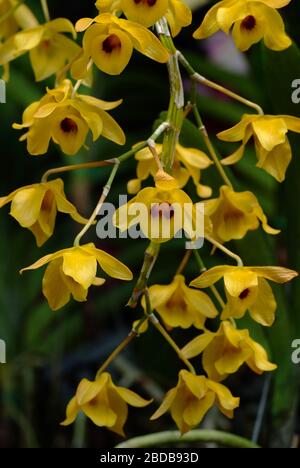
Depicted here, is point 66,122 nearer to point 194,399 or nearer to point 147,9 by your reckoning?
point 147,9

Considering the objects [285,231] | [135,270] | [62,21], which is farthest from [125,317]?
[62,21]

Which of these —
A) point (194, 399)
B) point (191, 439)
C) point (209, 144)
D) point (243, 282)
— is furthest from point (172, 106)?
point (191, 439)

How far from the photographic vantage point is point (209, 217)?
0.82 metres

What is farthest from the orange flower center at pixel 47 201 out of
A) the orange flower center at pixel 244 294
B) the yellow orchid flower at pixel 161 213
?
the orange flower center at pixel 244 294

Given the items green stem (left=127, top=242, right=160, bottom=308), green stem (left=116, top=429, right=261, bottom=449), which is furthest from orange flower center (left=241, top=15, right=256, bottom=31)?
green stem (left=116, top=429, right=261, bottom=449)

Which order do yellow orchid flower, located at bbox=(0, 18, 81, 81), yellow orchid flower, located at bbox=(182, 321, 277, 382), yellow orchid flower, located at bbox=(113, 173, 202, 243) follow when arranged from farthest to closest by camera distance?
yellow orchid flower, located at bbox=(0, 18, 81, 81) < yellow orchid flower, located at bbox=(182, 321, 277, 382) < yellow orchid flower, located at bbox=(113, 173, 202, 243)

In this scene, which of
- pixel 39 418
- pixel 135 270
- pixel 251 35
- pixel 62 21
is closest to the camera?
pixel 251 35

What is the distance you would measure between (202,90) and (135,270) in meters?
0.40

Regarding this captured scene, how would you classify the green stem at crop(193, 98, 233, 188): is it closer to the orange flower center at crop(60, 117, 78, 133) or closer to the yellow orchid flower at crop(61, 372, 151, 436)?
the orange flower center at crop(60, 117, 78, 133)

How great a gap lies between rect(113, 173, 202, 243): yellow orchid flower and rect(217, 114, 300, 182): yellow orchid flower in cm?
10

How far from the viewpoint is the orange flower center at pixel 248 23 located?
2.49 feet

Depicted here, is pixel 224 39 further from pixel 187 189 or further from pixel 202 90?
pixel 187 189

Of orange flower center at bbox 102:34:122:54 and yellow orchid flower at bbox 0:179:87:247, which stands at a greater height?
orange flower center at bbox 102:34:122:54

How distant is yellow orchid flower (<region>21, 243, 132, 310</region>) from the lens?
71 cm
